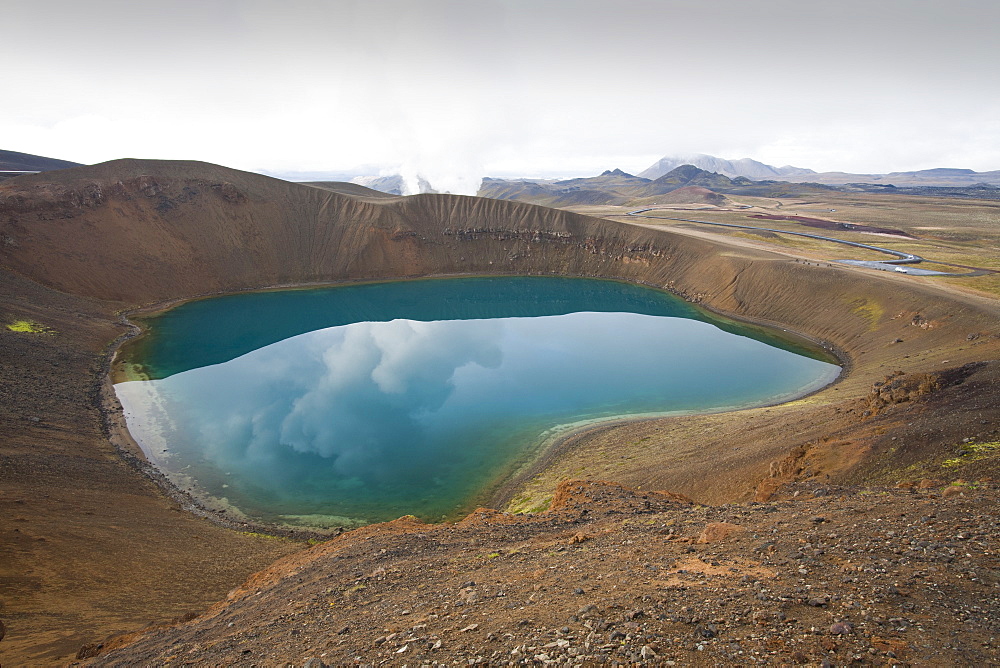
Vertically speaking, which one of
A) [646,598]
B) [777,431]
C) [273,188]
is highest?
[273,188]

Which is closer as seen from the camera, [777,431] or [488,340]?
[777,431]

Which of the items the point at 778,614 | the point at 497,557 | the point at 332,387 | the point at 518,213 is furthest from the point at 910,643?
the point at 518,213

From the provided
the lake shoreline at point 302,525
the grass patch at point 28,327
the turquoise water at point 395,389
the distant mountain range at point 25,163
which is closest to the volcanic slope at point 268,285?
the grass patch at point 28,327

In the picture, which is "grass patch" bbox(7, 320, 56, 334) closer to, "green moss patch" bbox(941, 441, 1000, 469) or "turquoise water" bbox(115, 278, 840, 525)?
"turquoise water" bbox(115, 278, 840, 525)

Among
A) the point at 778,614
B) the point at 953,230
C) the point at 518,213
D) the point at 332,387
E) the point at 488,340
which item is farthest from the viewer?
the point at 953,230

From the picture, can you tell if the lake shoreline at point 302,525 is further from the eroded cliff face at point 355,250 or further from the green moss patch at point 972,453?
the green moss patch at point 972,453

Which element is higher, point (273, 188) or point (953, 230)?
point (273, 188)

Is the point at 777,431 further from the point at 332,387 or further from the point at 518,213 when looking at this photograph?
the point at 518,213
